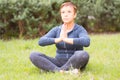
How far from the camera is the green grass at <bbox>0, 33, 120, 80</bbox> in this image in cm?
549

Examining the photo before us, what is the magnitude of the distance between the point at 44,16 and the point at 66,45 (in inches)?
166

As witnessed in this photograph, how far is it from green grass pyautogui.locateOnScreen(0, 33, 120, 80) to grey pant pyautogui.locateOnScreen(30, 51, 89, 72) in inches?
5.0

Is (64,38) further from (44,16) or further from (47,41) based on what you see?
(44,16)

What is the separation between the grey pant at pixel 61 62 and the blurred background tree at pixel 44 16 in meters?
3.82

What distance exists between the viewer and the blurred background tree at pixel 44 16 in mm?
9578

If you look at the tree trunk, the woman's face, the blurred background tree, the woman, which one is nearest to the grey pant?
the woman

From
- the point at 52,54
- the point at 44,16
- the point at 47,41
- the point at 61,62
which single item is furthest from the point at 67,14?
the point at 44,16

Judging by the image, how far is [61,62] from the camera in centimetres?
586

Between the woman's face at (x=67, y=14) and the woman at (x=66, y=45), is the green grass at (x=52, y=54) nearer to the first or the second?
the woman at (x=66, y=45)

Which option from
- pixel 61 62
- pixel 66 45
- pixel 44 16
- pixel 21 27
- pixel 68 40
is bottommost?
pixel 21 27

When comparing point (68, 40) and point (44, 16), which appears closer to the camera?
point (68, 40)

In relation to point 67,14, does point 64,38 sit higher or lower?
lower

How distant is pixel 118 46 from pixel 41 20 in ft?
8.96

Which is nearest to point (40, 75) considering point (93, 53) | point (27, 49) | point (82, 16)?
point (93, 53)
